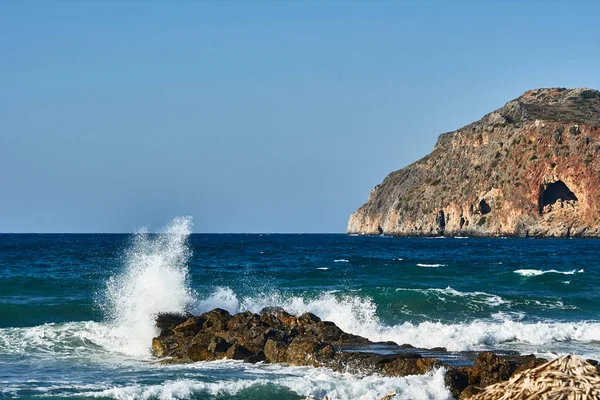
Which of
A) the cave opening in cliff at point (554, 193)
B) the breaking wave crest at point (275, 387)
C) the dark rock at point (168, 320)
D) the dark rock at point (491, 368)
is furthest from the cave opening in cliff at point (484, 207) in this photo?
the dark rock at point (491, 368)

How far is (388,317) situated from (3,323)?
13.7 metres

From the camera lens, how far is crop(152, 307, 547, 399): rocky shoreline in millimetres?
13750

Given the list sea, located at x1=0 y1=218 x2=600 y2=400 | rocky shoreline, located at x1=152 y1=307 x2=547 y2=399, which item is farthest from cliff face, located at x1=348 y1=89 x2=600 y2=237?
rocky shoreline, located at x1=152 y1=307 x2=547 y2=399

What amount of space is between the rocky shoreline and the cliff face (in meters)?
99.1

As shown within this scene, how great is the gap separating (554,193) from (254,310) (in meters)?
99.4

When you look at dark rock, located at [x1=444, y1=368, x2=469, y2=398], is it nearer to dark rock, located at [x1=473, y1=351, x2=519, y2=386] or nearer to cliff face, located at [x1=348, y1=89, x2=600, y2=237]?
dark rock, located at [x1=473, y1=351, x2=519, y2=386]

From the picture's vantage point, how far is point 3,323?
27.0m

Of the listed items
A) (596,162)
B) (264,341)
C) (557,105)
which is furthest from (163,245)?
(557,105)

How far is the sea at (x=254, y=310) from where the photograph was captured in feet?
48.0

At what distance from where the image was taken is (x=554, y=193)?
384ft

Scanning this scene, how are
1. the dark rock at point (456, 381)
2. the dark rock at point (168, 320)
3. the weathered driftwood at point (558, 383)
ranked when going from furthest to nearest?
the dark rock at point (168, 320) → the dark rock at point (456, 381) → the weathered driftwood at point (558, 383)

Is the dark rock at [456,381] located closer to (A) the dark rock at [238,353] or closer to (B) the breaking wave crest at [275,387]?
(B) the breaking wave crest at [275,387]

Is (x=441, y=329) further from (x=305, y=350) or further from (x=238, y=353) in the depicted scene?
(x=238, y=353)

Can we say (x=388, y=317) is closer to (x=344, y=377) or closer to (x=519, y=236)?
(x=344, y=377)
